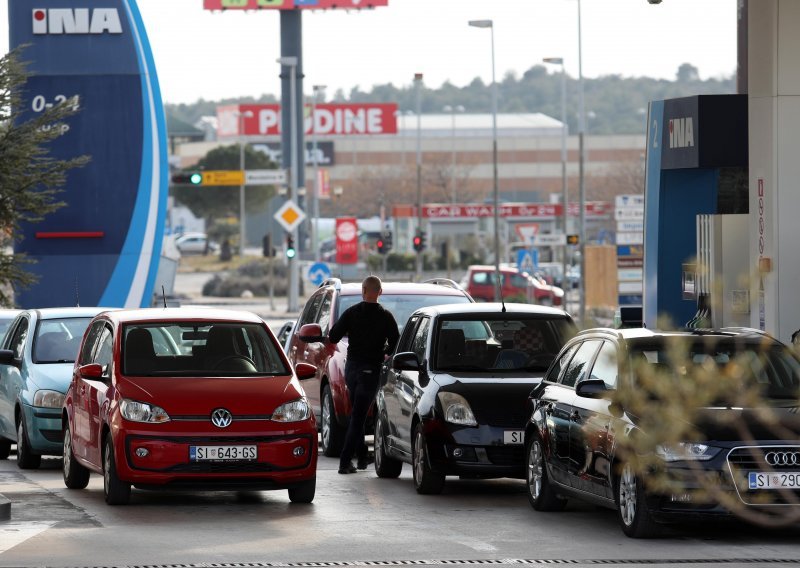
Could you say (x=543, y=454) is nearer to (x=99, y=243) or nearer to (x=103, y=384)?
(x=103, y=384)

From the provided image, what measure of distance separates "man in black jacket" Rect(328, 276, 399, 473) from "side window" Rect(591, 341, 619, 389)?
4.15 metres

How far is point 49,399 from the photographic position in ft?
54.5

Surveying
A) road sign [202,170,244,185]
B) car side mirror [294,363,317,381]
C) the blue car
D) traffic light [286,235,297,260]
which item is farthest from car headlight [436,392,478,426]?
road sign [202,170,244,185]

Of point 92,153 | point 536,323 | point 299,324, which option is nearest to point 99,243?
point 92,153

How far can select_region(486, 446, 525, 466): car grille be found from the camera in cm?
1352

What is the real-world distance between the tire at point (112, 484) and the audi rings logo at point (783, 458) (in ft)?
16.1

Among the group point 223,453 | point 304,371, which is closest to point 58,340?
point 304,371

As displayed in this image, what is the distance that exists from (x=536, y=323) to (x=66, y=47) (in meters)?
15.8

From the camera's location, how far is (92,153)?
1122 inches

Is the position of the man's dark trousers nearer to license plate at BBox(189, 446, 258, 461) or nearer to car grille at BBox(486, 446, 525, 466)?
car grille at BBox(486, 446, 525, 466)

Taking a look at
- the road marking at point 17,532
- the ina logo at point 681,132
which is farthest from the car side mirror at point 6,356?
the ina logo at point 681,132

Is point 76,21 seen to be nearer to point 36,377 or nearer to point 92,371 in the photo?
point 36,377

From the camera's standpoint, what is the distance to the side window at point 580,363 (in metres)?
12.2

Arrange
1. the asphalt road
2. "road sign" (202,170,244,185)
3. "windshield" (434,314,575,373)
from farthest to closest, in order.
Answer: "road sign" (202,170,244,185) < "windshield" (434,314,575,373) < the asphalt road
